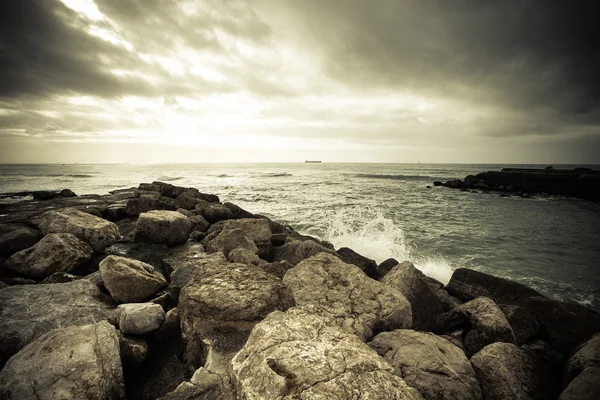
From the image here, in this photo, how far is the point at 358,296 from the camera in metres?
A: 3.22

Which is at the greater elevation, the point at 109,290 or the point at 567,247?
the point at 109,290

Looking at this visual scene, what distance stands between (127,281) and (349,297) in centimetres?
300

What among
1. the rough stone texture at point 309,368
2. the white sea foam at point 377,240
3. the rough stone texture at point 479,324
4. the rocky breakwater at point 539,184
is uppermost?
the rocky breakwater at point 539,184

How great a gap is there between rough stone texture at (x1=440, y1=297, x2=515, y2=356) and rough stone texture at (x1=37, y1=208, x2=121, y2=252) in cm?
665

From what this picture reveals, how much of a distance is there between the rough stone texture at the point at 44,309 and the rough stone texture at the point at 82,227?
201cm

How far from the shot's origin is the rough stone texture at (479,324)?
3172mm

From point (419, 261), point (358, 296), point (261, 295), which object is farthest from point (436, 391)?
point (419, 261)

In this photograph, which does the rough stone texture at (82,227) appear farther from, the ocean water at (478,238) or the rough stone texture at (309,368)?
the ocean water at (478,238)

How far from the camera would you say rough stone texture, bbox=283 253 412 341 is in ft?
9.63

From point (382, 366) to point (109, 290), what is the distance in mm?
3425

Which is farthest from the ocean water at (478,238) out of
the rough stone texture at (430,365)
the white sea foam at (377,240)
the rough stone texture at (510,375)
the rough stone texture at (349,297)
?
the rough stone texture at (430,365)

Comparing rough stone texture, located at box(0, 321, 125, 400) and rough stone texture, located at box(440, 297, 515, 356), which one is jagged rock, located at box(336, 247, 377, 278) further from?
rough stone texture, located at box(0, 321, 125, 400)

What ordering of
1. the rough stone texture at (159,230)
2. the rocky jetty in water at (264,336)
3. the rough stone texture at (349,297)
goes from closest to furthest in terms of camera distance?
the rocky jetty in water at (264,336), the rough stone texture at (349,297), the rough stone texture at (159,230)

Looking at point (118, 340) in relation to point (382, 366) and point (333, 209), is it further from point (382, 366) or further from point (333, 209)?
point (333, 209)
